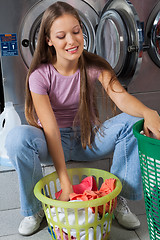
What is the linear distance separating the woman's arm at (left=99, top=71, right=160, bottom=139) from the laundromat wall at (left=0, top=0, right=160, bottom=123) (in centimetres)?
33

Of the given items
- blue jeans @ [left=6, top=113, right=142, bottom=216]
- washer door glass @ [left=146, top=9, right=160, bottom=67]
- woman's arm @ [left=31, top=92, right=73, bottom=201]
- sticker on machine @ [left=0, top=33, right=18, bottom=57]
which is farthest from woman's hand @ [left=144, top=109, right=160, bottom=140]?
sticker on machine @ [left=0, top=33, right=18, bottom=57]

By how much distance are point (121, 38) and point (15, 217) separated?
101 cm

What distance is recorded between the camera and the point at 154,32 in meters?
1.84

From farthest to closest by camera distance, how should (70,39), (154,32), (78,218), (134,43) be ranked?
(154,32), (134,43), (70,39), (78,218)

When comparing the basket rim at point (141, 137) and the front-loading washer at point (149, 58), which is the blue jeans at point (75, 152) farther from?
the front-loading washer at point (149, 58)

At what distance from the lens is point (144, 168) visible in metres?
1.07

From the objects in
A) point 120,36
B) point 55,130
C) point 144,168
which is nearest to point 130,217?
point 144,168

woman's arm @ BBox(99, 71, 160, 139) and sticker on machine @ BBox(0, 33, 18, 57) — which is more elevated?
sticker on machine @ BBox(0, 33, 18, 57)

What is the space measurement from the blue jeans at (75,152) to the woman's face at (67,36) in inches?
12.6

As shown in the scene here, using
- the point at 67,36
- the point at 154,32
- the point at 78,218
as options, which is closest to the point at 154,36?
the point at 154,32

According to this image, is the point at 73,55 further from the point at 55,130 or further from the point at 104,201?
the point at 104,201

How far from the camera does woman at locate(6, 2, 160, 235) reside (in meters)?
1.25

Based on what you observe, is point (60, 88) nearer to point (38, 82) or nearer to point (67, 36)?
point (38, 82)

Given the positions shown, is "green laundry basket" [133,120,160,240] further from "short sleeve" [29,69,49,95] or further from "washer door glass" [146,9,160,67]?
"washer door glass" [146,9,160,67]
